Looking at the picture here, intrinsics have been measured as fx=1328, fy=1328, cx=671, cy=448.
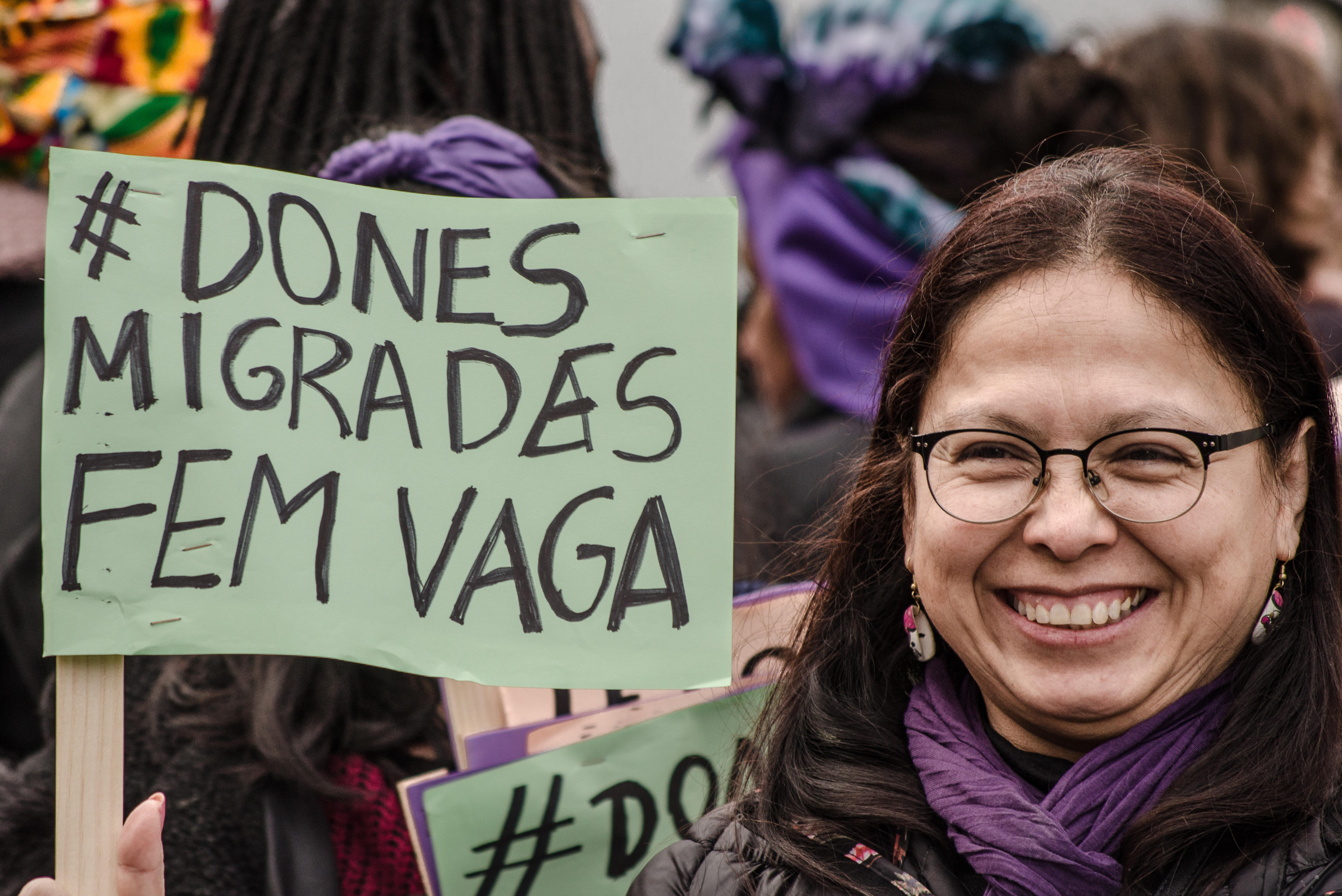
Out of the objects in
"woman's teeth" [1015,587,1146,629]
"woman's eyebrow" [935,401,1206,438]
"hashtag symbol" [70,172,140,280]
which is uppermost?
"hashtag symbol" [70,172,140,280]

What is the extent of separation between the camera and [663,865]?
1.64m

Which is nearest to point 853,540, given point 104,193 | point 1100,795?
point 1100,795

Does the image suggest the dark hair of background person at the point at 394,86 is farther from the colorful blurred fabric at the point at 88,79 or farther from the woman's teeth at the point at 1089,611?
the woman's teeth at the point at 1089,611

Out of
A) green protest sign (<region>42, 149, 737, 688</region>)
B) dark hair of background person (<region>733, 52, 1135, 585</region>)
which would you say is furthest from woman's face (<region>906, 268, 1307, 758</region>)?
dark hair of background person (<region>733, 52, 1135, 585</region>)

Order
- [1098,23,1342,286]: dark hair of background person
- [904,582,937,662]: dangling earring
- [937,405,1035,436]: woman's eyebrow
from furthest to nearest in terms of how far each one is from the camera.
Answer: [1098,23,1342,286]: dark hair of background person < [904,582,937,662]: dangling earring < [937,405,1035,436]: woman's eyebrow

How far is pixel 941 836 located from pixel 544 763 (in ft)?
2.00

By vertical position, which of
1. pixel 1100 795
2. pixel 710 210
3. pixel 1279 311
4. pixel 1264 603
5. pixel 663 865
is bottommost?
pixel 663 865

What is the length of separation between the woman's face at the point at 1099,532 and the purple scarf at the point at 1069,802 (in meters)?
0.03

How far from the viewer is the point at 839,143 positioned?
3.38 meters

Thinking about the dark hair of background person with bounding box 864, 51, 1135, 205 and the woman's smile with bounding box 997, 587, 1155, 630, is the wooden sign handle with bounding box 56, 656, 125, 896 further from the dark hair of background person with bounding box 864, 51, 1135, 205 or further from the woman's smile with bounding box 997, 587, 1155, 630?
the dark hair of background person with bounding box 864, 51, 1135, 205

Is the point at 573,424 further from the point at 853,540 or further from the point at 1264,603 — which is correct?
the point at 1264,603

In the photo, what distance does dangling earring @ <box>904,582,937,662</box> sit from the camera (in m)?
1.66

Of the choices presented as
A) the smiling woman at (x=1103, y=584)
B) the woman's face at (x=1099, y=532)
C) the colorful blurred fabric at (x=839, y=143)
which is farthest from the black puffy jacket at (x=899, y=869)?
the colorful blurred fabric at (x=839, y=143)

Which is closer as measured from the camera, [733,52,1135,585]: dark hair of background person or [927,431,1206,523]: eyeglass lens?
[927,431,1206,523]: eyeglass lens
